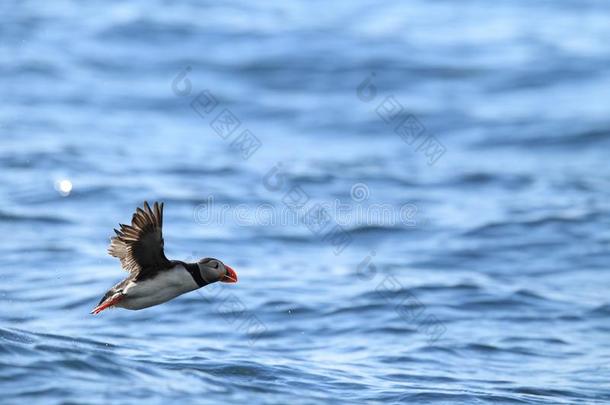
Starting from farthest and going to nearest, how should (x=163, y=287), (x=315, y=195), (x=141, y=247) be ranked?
(x=315, y=195) < (x=141, y=247) < (x=163, y=287)

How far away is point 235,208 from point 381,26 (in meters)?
12.1

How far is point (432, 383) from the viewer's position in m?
11.2

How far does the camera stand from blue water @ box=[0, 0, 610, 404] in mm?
11500

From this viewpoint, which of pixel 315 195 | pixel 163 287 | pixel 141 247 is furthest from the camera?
pixel 315 195

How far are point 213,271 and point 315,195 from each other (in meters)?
9.51

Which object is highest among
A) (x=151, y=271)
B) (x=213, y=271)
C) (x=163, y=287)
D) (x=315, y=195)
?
(x=315, y=195)

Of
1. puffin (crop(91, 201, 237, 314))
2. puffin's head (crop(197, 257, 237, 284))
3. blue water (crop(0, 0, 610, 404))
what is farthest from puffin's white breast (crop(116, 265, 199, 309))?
blue water (crop(0, 0, 610, 404))

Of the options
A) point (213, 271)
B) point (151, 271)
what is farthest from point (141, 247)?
point (213, 271)

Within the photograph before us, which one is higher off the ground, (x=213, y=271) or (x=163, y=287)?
(x=213, y=271)

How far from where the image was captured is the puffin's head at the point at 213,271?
8742 millimetres

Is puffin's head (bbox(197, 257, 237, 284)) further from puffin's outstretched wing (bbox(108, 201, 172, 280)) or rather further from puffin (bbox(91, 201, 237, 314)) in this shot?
puffin's outstretched wing (bbox(108, 201, 172, 280))

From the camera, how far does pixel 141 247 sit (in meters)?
8.80

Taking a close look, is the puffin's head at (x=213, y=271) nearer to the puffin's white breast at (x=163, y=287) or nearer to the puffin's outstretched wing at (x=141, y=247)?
the puffin's white breast at (x=163, y=287)

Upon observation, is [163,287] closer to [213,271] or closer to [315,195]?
[213,271]
